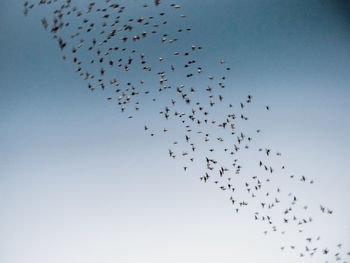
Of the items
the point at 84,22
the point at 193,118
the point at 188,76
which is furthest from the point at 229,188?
the point at 84,22

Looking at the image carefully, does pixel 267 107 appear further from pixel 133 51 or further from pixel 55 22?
pixel 55 22

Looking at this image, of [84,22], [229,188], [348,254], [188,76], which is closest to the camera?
[84,22]

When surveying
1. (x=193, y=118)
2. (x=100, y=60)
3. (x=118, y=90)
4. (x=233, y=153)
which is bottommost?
(x=233, y=153)

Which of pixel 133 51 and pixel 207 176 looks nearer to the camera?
pixel 133 51

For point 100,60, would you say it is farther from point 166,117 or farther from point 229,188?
point 229,188

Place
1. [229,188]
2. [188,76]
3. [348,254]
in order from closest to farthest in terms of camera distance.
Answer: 1. [188,76]
2. [229,188]
3. [348,254]

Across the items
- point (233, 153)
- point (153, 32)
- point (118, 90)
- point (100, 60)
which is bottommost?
point (233, 153)

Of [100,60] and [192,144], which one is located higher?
[100,60]

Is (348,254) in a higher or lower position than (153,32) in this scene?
lower

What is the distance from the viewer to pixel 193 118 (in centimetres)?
1043

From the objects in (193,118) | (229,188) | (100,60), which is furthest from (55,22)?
(229,188)

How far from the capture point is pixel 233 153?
10.6m

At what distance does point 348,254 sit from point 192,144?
278 inches

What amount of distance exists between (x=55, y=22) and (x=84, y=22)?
2.86ft
